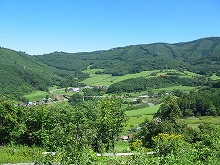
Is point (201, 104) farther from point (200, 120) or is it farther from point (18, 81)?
point (18, 81)

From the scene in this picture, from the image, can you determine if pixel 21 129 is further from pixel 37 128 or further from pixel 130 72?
pixel 130 72

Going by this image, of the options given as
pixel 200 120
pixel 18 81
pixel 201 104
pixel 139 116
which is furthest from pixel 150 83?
pixel 200 120

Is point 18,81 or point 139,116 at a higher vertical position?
point 18,81

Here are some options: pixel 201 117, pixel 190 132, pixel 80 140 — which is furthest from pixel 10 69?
pixel 80 140

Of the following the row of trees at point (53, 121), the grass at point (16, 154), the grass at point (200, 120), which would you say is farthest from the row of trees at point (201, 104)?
the grass at point (16, 154)

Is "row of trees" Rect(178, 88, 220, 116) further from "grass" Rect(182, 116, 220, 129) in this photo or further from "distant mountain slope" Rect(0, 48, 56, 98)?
"distant mountain slope" Rect(0, 48, 56, 98)

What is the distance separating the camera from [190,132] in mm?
38125

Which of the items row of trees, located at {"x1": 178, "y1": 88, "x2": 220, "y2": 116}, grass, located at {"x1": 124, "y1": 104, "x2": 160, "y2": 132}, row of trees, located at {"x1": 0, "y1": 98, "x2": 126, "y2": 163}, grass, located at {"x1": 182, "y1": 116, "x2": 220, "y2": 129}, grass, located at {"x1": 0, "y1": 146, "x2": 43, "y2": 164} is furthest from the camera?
row of trees, located at {"x1": 178, "y1": 88, "x2": 220, "y2": 116}

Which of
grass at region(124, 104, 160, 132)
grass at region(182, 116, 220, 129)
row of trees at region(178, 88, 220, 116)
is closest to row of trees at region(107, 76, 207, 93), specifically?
grass at region(124, 104, 160, 132)

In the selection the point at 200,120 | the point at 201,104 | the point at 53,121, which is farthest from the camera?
the point at 201,104

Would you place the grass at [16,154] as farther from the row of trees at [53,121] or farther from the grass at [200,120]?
the grass at [200,120]

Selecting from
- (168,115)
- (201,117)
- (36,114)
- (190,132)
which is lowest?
(201,117)

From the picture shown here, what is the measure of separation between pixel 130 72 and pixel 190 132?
15109cm

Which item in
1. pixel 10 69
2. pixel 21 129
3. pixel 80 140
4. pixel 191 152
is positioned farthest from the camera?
pixel 10 69
